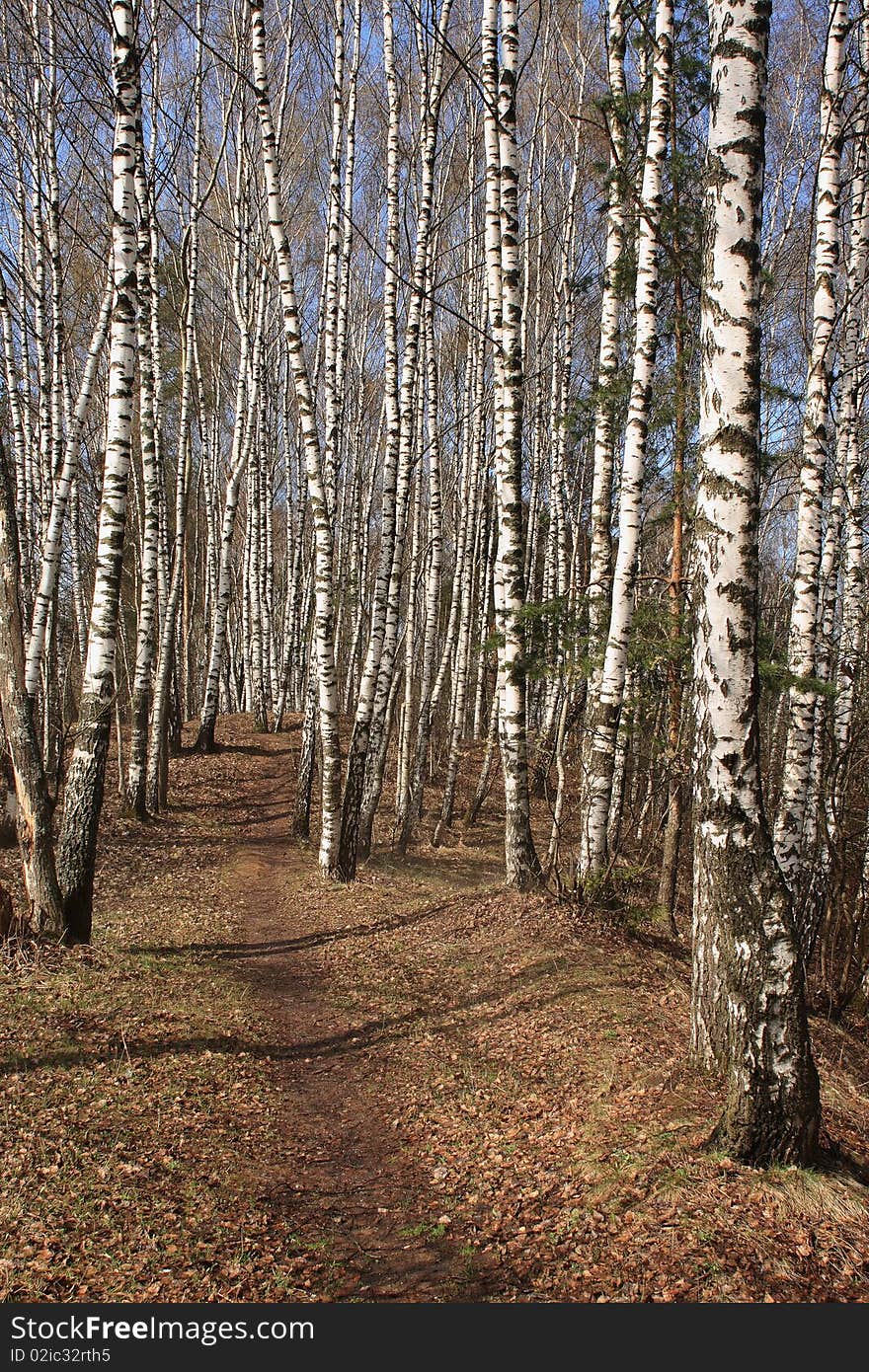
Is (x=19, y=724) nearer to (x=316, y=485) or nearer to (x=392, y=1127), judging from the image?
(x=392, y=1127)

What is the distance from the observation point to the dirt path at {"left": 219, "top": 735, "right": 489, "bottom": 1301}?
3.61 m

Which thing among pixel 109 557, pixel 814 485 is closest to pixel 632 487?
pixel 814 485

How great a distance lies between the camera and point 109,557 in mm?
6730

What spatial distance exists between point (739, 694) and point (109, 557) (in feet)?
16.7

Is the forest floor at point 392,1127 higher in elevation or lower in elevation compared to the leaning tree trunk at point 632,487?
lower

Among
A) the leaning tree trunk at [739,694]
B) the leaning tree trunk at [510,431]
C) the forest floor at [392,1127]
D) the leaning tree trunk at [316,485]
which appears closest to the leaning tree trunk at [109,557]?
the forest floor at [392,1127]

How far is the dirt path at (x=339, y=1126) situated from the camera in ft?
11.8

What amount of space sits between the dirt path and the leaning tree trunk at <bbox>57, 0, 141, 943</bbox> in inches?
64.9

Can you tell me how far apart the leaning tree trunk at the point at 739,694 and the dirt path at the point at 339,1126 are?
1.53 meters

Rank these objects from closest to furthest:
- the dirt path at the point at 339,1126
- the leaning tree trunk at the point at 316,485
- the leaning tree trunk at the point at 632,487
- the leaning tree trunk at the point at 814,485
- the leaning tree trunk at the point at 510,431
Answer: the dirt path at the point at 339,1126, the leaning tree trunk at the point at 632,487, the leaning tree trunk at the point at 814,485, the leaning tree trunk at the point at 510,431, the leaning tree trunk at the point at 316,485

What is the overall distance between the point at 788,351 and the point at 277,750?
1405cm

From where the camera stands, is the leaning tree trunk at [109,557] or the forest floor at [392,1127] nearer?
the forest floor at [392,1127]

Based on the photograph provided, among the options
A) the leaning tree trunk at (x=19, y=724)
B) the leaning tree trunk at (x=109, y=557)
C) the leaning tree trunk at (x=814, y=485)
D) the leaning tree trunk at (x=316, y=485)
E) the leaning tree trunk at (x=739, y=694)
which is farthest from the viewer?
the leaning tree trunk at (x=316, y=485)

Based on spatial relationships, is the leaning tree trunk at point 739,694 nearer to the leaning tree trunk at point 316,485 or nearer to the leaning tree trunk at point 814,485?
the leaning tree trunk at point 814,485
